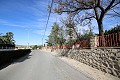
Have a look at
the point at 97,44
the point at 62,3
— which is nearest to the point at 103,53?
the point at 97,44

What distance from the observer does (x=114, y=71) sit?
402 inches

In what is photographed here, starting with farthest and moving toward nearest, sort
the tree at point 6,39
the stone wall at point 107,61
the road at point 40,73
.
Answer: the tree at point 6,39 < the stone wall at point 107,61 < the road at point 40,73

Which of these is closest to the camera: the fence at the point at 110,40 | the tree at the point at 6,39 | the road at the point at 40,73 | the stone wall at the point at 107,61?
the road at the point at 40,73

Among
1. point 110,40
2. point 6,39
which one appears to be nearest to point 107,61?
point 110,40

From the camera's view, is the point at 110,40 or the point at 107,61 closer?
the point at 107,61

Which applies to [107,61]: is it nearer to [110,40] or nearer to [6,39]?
[110,40]

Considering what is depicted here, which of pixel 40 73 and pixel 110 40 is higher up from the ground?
pixel 110 40

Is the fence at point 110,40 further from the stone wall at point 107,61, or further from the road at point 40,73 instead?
the road at point 40,73

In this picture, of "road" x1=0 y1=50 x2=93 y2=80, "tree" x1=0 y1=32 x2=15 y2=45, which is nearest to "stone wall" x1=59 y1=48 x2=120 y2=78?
"road" x1=0 y1=50 x2=93 y2=80

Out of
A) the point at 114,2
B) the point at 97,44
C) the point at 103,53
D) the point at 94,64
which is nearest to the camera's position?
the point at 103,53

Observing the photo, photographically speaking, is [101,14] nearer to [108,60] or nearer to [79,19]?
[79,19]

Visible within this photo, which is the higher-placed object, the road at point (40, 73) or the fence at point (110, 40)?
the fence at point (110, 40)

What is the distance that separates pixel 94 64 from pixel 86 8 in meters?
8.47

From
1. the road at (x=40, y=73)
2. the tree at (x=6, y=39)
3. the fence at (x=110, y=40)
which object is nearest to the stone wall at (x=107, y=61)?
the fence at (x=110, y=40)
